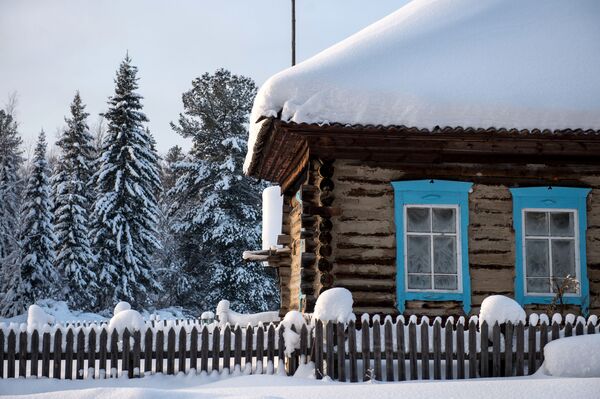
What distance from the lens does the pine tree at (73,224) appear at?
35250mm

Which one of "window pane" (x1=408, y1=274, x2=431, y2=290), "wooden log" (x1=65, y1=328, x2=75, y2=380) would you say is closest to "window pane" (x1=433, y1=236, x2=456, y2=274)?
"window pane" (x1=408, y1=274, x2=431, y2=290)

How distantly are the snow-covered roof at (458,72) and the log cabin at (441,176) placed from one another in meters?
0.03

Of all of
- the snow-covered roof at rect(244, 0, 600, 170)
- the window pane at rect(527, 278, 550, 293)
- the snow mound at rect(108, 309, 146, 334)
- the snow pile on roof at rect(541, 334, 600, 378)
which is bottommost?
the snow pile on roof at rect(541, 334, 600, 378)

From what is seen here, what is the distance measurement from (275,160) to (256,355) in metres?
6.24

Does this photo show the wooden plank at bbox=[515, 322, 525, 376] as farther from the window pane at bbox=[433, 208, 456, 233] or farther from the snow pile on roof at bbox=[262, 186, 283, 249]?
the snow pile on roof at bbox=[262, 186, 283, 249]

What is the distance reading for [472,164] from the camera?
1280cm

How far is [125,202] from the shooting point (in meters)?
34.6

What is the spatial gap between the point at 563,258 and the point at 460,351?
3750 mm

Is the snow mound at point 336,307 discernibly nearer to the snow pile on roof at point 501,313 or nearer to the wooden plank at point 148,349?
the snow pile on roof at point 501,313

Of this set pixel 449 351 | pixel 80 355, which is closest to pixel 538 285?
pixel 449 351

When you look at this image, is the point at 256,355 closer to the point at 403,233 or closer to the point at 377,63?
the point at 403,233

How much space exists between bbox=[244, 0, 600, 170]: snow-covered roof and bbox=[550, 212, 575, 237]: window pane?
1756 millimetres

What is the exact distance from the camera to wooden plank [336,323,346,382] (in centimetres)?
1006

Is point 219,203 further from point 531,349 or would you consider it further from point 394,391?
point 394,391
